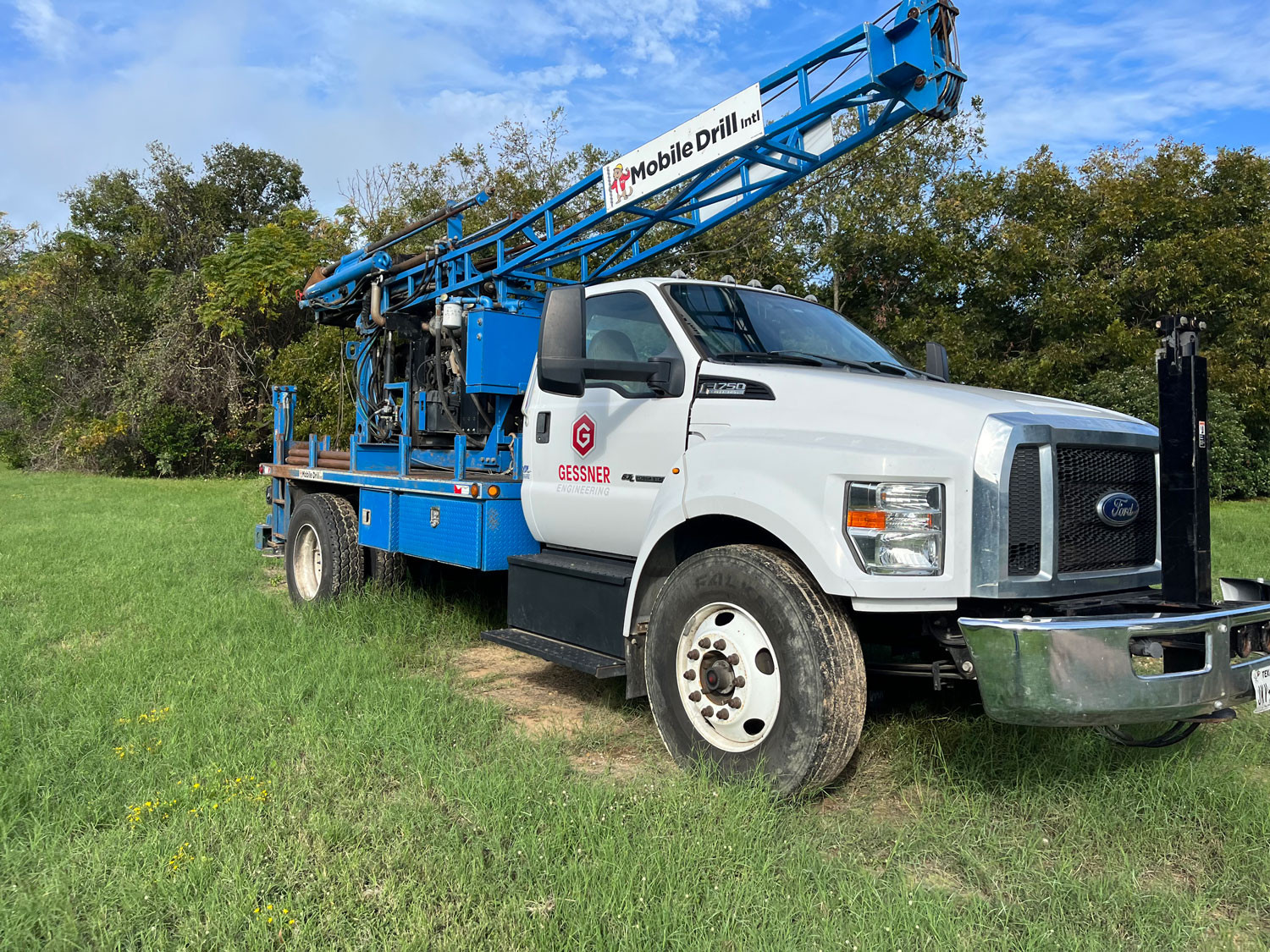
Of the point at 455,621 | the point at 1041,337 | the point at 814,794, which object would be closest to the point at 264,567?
the point at 455,621

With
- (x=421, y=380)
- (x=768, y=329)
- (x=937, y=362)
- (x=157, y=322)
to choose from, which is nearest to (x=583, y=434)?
(x=768, y=329)

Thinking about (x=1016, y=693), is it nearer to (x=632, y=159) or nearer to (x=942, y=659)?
(x=942, y=659)

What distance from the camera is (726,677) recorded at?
12.3 feet

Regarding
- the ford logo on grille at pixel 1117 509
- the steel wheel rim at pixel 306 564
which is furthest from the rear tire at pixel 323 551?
the ford logo on grille at pixel 1117 509

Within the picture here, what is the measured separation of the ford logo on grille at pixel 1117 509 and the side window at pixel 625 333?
1.94 meters

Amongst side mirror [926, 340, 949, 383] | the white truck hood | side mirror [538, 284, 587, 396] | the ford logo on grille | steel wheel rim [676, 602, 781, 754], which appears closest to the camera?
the white truck hood

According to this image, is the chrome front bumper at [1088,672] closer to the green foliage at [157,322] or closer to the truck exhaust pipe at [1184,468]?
the truck exhaust pipe at [1184,468]

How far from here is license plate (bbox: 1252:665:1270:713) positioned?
10.5 feet

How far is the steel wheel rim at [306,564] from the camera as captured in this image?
7.70 metres

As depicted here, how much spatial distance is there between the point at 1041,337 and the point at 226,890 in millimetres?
18872

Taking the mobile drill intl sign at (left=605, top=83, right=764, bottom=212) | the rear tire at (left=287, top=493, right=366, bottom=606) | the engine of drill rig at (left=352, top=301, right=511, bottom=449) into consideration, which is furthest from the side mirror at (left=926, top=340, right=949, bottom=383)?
the rear tire at (left=287, top=493, right=366, bottom=606)

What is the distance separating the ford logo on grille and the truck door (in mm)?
1724

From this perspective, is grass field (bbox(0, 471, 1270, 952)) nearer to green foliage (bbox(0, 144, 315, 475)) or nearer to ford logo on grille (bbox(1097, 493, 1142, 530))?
ford logo on grille (bbox(1097, 493, 1142, 530))

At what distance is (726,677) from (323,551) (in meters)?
4.51
